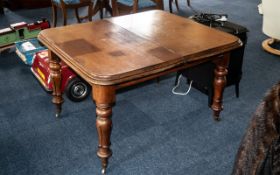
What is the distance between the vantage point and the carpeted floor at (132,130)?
6.37 feet

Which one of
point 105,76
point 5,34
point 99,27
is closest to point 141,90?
point 99,27

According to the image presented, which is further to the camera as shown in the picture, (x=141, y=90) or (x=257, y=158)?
(x=141, y=90)

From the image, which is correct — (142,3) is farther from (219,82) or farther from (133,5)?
(219,82)

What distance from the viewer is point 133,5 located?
3.42 meters

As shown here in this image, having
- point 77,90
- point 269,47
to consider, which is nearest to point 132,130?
point 77,90

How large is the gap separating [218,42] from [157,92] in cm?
86

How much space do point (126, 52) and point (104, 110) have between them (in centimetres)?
34

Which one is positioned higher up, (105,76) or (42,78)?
(105,76)

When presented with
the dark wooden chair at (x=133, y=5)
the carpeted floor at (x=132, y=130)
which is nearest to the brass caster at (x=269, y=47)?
the carpeted floor at (x=132, y=130)

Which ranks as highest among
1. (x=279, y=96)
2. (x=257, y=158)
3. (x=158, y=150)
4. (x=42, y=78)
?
(x=279, y=96)

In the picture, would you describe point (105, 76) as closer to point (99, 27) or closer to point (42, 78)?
point (99, 27)

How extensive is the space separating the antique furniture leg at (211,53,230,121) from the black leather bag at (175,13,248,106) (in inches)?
7.4

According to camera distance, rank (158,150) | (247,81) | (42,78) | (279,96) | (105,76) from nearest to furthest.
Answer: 1. (279,96)
2. (105,76)
3. (158,150)
4. (42,78)
5. (247,81)

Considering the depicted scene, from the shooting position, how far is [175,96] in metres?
2.63
